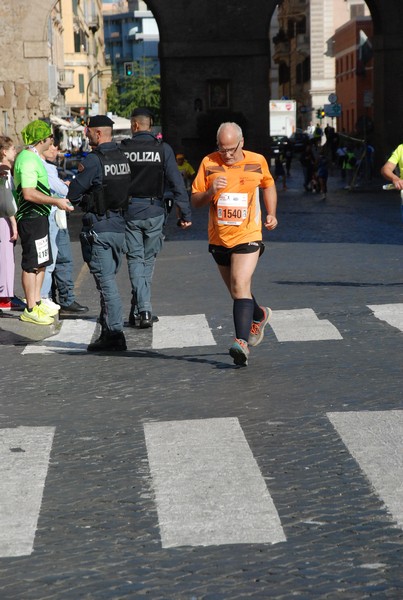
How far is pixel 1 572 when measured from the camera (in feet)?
16.8

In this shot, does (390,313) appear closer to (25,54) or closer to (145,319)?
(145,319)

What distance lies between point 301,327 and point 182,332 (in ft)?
3.24

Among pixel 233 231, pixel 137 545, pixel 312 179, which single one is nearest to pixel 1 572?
pixel 137 545

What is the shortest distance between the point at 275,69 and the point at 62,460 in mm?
141985

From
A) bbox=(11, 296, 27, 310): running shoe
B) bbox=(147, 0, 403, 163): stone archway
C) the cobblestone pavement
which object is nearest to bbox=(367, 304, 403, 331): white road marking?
Result: the cobblestone pavement

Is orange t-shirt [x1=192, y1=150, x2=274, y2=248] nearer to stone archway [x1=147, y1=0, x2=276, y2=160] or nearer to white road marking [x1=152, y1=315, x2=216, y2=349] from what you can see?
white road marking [x1=152, y1=315, x2=216, y2=349]

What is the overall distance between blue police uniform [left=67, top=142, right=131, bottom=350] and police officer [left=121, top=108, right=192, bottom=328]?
3.20ft

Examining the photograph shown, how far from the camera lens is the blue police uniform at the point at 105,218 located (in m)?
10.9

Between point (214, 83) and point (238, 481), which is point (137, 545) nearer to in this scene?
point (238, 481)

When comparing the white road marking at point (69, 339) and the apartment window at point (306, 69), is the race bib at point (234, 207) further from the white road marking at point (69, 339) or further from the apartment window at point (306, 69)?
the apartment window at point (306, 69)

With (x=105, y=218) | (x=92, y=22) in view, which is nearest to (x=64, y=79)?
(x=92, y=22)

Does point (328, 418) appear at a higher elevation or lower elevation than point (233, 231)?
lower

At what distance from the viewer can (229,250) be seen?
32.6ft

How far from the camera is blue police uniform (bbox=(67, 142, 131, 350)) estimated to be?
10922mm
